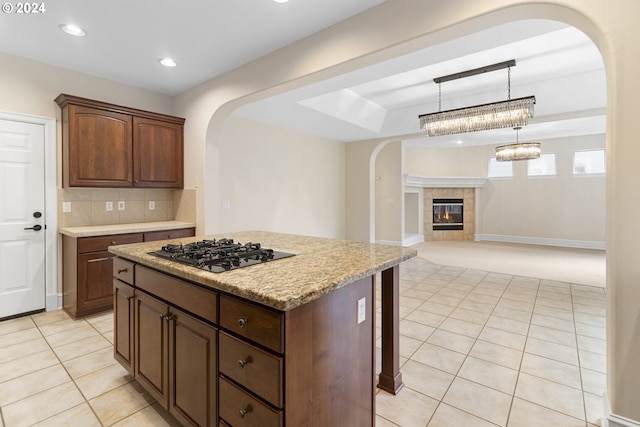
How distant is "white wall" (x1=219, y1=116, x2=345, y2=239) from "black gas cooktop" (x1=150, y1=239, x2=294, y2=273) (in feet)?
9.48

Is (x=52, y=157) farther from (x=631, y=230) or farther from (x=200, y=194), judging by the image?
(x=631, y=230)

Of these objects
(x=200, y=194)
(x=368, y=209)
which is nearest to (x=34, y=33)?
(x=200, y=194)

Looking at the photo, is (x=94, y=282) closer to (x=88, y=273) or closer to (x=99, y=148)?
(x=88, y=273)

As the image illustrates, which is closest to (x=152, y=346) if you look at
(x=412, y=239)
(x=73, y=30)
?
(x=73, y=30)

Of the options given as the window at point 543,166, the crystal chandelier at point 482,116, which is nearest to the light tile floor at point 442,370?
the crystal chandelier at point 482,116

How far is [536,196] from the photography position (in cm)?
830

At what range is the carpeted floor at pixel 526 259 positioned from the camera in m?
5.13

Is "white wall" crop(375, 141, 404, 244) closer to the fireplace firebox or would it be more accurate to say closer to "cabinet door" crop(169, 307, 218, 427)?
the fireplace firebox

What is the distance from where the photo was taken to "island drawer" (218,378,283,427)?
3.68 ft

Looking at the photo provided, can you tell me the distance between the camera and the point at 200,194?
3.89 m

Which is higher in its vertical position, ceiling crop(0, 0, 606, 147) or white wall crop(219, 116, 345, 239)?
ceiling crop(0, 0, 606, 147)

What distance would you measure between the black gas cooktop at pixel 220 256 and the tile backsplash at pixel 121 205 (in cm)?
232

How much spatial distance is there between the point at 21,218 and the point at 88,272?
90 cm

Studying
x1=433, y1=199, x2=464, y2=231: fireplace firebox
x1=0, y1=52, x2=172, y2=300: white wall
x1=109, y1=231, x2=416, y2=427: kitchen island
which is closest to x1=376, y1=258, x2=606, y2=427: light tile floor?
x1=109, y1=231, x2=416, y2=427: kitchen island
